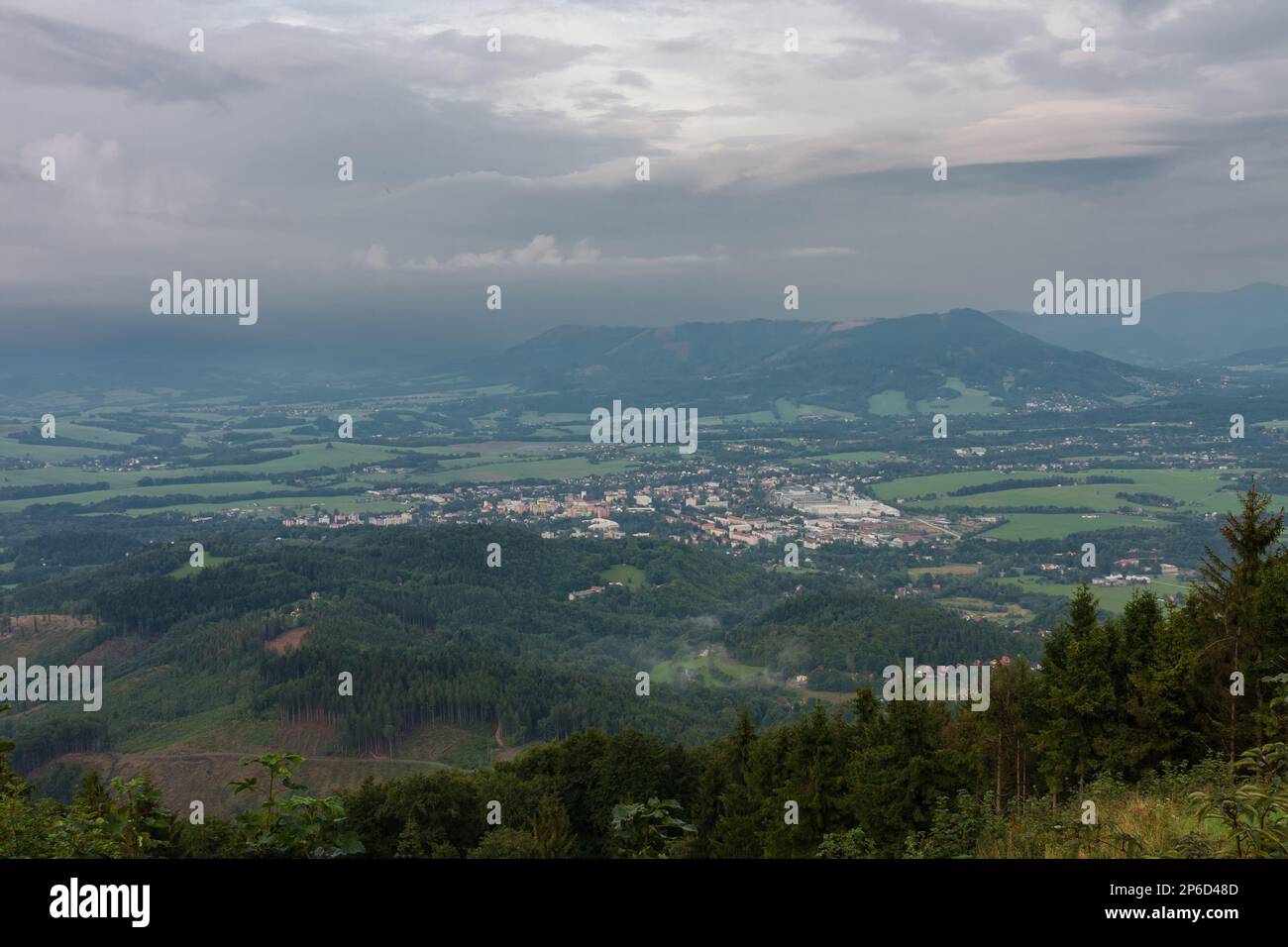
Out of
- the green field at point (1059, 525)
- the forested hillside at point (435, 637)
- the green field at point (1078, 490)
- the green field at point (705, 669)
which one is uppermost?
the green field at point (1078, 490)

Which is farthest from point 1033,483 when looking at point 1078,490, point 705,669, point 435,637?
point 435,637

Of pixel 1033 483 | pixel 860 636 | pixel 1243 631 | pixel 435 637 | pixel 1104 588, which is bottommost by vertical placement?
pixel 435 637

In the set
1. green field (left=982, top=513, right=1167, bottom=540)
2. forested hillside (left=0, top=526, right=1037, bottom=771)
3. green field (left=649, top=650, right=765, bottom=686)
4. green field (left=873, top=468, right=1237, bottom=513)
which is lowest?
green field (left=649, top=650, right=765, bottom=686)

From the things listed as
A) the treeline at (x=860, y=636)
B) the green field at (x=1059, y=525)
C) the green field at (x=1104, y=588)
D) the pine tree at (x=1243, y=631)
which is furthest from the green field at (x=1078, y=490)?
the pine tree at (x=1243, y=631)

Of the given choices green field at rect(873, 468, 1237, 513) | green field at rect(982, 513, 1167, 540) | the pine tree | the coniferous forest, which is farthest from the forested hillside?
green field at rect(873, 468, 1237, 513)

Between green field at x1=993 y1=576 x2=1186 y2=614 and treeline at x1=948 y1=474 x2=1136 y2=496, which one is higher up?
treeline at x1=948 y1=474 x2=1136 y2=496

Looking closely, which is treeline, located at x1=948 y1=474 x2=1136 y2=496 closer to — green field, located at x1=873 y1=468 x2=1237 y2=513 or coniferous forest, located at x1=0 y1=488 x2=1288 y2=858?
green field, located at x1=873 y1=468 x2=1237 y2=513

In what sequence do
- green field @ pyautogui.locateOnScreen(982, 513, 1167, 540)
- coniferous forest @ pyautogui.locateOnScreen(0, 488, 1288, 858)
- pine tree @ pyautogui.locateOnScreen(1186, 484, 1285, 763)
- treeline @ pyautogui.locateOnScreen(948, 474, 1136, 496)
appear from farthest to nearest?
1. treeline @ pyautogui.locateOnScreen(948, 474, 1136, 496)
2. green field @ pyautogui.locateOnScreen(982, 513, 1167, 540)
3. pine tree @ pyautogui.locateOnScreen(1186, 484, 1285, 763)
4. coniferous forest @ pyautogui.locateOnScreen(0, 488, 1288, 858)

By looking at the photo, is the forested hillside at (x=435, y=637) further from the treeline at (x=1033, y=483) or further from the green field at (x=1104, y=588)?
the treeline at (x=1033, y=483)

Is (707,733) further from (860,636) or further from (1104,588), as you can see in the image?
(1104,588)
